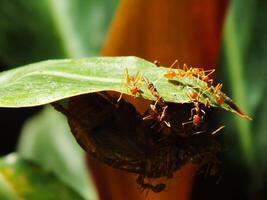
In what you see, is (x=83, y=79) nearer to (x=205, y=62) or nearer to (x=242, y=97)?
(x=205, y=62)

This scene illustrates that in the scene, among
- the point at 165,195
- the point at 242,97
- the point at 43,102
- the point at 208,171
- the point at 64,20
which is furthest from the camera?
the point at 64,20

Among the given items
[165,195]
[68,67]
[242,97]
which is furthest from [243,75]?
[68,67]

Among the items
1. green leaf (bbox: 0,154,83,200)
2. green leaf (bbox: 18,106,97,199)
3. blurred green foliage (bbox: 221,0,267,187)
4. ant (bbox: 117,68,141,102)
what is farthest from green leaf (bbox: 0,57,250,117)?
green leaf (bbox: 18,106,97,199)

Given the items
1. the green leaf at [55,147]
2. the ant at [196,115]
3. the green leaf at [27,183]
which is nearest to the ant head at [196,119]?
the ant at [196,115]

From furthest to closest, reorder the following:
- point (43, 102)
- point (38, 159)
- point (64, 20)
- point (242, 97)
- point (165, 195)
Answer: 1. point (38, 159)
2. point (64, 20)
3. point (242, 97)
4. point (165, 195)
5. point (43, 102)

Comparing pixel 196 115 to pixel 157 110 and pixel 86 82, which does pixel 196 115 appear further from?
pixel 86 82

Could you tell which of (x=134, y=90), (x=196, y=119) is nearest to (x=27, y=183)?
(x=196, y=119)
